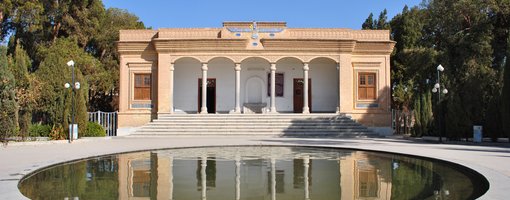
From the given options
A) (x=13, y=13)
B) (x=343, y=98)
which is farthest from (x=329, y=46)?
(x=13, y=13)

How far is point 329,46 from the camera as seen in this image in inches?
987

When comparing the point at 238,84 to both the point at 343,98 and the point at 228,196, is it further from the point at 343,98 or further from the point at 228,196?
the point at 228,196

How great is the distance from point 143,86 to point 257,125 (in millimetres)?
6890

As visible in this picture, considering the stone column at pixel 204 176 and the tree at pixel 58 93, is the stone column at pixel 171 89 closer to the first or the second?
the tree at pixel 58 93

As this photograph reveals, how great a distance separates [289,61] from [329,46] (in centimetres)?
320

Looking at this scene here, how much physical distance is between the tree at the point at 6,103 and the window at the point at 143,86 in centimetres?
947

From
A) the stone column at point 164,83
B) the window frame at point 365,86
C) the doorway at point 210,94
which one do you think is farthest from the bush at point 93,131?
the window frame at point 365,86

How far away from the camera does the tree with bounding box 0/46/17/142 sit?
51.9 feet

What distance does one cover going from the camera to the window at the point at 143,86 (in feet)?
83.9

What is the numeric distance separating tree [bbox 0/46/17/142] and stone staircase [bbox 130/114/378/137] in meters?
7.38

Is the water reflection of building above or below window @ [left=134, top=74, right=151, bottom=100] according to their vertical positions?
below

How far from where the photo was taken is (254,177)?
8.23 metres

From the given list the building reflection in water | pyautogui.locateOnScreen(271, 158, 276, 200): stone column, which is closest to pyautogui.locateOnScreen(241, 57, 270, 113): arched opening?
the building reflection in water

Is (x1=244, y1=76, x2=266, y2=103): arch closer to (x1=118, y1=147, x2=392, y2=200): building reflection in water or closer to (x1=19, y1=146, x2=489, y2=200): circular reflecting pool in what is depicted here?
(x1=118, y1=147, x2=392, y2=200): building reflection in water
